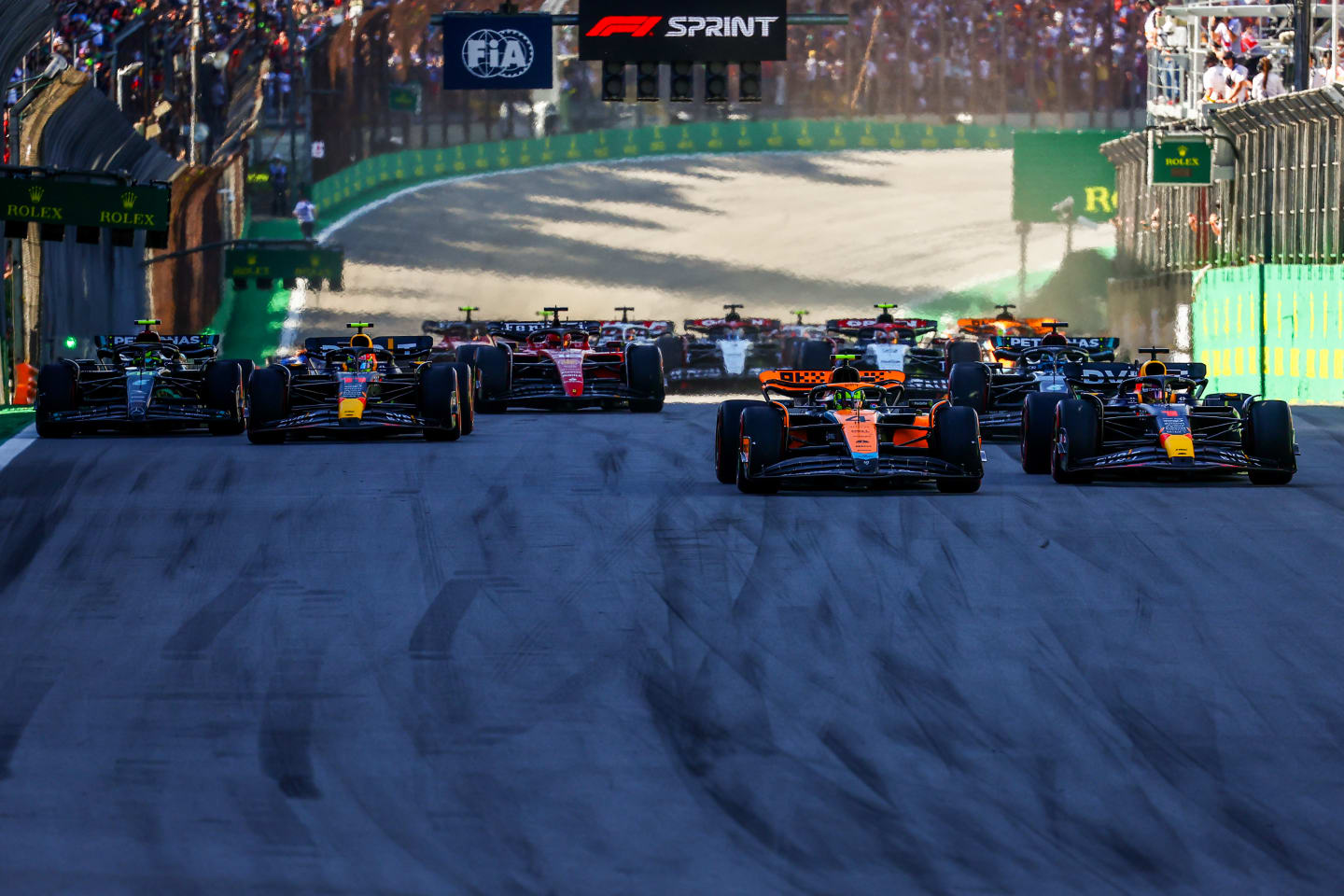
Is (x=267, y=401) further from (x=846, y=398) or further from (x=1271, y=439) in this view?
(x=1271, y=439)

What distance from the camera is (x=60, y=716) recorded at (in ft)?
27.2

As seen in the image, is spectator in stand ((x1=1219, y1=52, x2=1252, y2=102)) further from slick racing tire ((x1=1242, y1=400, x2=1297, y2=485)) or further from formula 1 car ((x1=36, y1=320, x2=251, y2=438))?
slick racing tire ((x1=1242, y1=400, x2=1297, y2=485))

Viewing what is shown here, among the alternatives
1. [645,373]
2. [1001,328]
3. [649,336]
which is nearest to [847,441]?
[645,373]

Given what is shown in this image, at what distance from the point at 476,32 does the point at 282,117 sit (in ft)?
130

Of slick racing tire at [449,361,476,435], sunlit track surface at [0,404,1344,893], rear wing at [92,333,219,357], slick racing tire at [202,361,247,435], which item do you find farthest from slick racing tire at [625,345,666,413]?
sunlit track surface at [0,404,1344,893]

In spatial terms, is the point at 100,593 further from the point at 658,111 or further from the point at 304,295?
the point at 658,111

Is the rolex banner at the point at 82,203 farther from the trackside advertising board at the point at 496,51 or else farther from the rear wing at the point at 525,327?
the rear wing at the point at 525,327

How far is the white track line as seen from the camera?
19.0 m

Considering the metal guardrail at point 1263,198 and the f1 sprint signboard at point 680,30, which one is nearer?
the f1 sprint signboard at point 680,30

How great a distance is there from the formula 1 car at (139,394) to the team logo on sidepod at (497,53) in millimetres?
10611

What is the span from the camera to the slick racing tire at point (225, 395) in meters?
21.5

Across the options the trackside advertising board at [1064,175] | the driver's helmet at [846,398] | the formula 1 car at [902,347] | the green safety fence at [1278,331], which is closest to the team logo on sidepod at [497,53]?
the formula 1 car at [902,347]

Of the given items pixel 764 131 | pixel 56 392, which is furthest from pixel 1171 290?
pixel 764 131

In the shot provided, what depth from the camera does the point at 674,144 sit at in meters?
74.0
